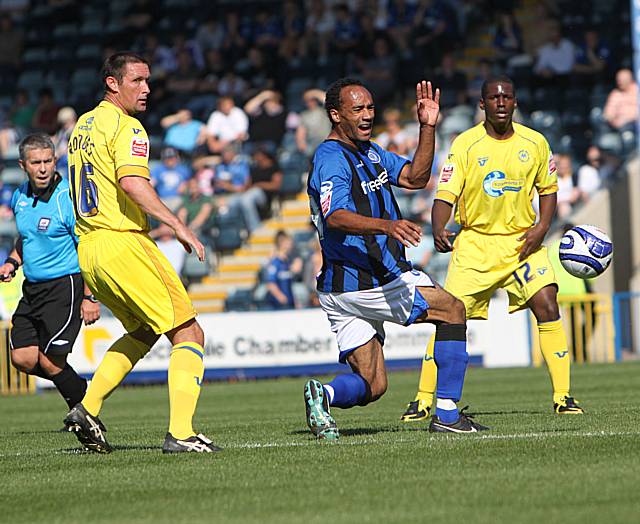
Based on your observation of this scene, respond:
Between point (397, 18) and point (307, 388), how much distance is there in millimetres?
18427

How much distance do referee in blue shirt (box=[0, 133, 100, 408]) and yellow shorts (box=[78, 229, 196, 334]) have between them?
331cm

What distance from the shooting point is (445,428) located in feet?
28.2

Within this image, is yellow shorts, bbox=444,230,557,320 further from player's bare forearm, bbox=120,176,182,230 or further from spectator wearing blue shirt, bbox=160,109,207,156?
spectator wearing blue shirt, bbox=160,109,207,156

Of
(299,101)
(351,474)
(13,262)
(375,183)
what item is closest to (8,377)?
(299,101)

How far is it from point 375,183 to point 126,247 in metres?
1.63

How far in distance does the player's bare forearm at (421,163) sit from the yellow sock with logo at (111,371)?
1.90 metres

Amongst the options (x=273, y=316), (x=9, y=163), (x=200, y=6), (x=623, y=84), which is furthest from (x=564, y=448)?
(x=200, y=6)

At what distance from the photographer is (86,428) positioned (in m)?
8.12

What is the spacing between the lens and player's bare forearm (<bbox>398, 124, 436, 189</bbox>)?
8156 millimetres

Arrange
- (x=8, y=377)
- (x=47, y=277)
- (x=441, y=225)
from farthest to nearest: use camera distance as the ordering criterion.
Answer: (x=8, y=377) < (x=47, y=277) < (x=441, y=225)

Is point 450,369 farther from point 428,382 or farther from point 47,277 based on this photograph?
point 47,277

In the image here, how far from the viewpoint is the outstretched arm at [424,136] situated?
8.14 metres

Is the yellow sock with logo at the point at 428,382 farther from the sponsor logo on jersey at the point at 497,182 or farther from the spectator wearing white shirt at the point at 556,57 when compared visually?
the spectator wearing white shirt at the point at 556,57

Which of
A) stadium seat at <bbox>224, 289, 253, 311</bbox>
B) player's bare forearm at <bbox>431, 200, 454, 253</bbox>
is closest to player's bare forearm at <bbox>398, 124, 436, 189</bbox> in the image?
player's bare forearm at <bbox>431, 200, 454, 253</bbox>
